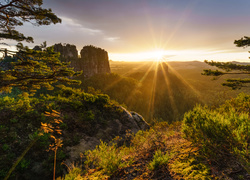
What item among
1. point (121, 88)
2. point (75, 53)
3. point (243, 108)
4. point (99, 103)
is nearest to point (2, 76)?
point (99, 103)

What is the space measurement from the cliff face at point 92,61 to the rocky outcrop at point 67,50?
5444mm

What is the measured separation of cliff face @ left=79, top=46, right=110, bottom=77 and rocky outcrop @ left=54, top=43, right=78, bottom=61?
544 cm

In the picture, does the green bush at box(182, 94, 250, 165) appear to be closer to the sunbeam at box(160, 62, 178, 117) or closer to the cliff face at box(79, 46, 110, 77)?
the sunbeam at box(160, 62, 178, 117)

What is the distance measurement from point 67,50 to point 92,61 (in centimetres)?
1707

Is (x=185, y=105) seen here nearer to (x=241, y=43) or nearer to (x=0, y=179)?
(x=241, y=43)

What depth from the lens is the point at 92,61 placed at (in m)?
91.5

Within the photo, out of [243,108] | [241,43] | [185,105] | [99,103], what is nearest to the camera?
[243,108]

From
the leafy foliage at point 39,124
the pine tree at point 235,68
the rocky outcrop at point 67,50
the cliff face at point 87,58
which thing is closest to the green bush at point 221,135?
the leafy foliage at point 39,124

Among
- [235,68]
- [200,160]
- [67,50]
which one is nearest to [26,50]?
[200,160]

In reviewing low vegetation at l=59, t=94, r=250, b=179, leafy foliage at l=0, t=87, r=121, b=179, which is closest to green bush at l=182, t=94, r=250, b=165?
low vegetation at l=59, t=94, r=250, b=179

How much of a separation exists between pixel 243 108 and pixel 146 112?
53.4 metres

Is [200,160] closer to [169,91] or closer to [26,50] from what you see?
[26,50]

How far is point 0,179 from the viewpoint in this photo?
4691mm

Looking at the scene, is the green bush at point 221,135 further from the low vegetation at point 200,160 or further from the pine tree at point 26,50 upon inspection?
the pine tree at point 26,50
